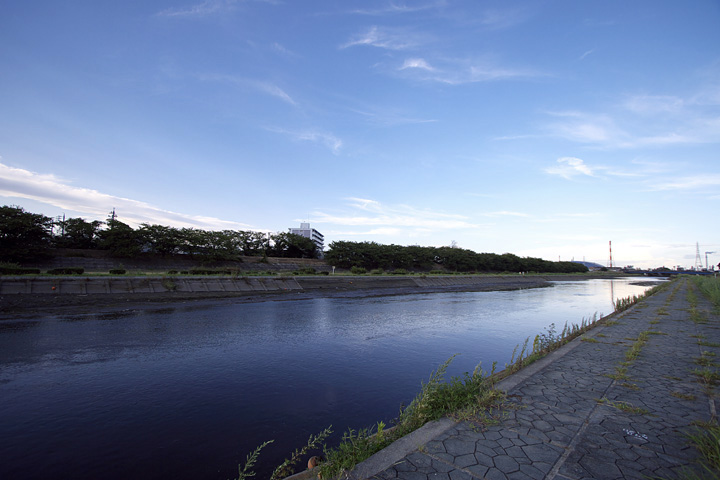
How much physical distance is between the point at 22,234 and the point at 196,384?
4720 cm

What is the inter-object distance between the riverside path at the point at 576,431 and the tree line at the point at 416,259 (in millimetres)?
66589

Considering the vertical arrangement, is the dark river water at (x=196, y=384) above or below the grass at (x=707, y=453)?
below

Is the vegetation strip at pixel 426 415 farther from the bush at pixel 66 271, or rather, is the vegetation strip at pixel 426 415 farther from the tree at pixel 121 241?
the tree at pixel 121 241

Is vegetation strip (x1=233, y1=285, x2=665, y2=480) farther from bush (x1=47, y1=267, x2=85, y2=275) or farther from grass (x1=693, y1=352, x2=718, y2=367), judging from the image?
bush (x1=47, y1=267, x2=85, y2=275)

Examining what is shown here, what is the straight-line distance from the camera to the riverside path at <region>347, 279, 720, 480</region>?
3809 millimetres

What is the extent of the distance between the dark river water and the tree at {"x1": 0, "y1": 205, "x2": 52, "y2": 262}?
30.4 metres

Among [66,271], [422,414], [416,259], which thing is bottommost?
[422,414]

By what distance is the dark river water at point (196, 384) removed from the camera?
5.49 meters

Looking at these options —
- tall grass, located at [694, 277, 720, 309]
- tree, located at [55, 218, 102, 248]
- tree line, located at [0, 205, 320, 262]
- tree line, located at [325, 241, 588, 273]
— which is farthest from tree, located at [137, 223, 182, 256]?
tall grass, located at [694, 277, 720, 309]

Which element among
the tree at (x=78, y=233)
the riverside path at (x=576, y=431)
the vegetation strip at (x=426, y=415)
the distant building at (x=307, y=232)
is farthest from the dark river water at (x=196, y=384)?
the distant building at (x=307, y=232)

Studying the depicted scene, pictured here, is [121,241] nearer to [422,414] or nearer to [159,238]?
[159,238]

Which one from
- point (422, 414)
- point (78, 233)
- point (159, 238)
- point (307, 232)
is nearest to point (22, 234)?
point (78, 233)

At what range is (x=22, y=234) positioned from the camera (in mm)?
39656

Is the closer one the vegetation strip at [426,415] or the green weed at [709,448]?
the green weed at [709,448]
